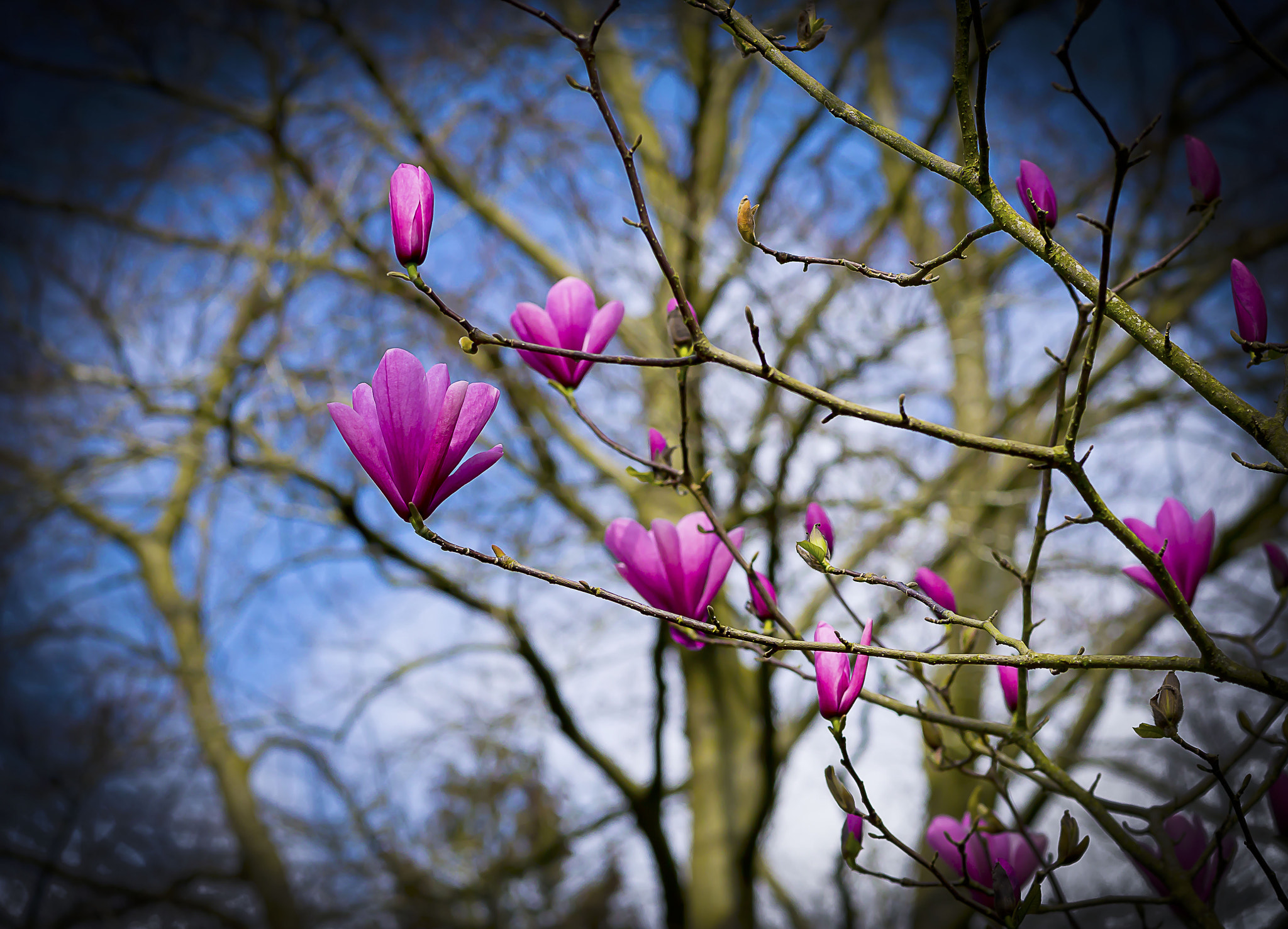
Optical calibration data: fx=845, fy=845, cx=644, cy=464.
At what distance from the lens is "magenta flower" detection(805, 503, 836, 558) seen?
53 centimetres

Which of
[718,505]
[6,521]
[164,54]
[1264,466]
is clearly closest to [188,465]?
[6,521]

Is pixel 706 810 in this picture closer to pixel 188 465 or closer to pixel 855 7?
pixel 855 7

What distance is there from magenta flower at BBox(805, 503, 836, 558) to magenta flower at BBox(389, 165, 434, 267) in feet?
0.89

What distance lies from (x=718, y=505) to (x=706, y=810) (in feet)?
2.73

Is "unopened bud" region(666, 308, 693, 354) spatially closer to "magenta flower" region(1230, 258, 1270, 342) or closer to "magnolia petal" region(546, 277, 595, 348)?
"magnolia petal" region(546, 277, 595, 348)

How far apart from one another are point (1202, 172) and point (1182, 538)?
0.75 feet

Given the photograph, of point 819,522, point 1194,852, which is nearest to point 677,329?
point 819,522

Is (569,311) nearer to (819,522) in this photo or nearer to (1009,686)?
(819,522)

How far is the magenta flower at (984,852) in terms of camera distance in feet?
1.79

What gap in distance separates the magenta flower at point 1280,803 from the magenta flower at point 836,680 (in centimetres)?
31

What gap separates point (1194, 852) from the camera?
1.86 ft

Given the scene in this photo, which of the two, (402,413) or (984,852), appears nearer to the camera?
(402,413)

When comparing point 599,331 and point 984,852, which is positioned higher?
point 599,331

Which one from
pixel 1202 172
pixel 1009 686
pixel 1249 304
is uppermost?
pixel 1202 172
